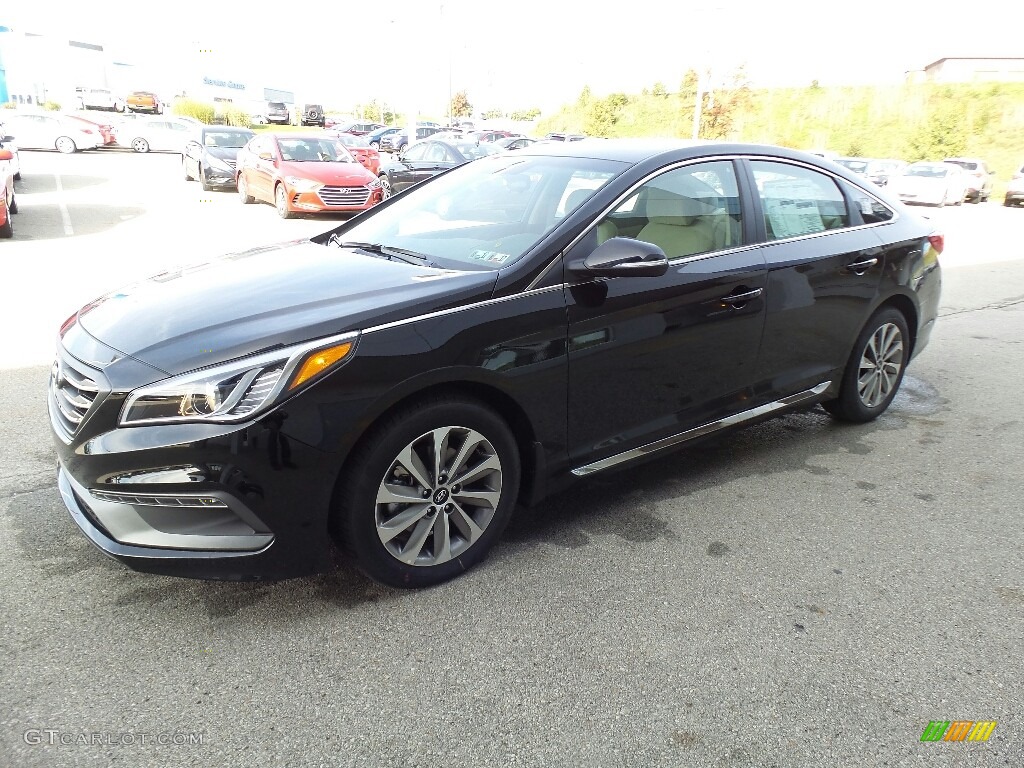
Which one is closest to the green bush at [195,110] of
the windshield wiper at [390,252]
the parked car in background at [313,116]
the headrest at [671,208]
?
the parked car in background at [313,116]

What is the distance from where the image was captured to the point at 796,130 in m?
44.5

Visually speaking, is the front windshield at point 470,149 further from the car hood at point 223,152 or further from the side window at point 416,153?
the car hood at point 223,152

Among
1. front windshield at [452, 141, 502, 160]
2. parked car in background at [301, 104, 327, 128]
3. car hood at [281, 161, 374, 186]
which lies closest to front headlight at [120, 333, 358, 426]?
car hood at [281, 161, 374, 186]

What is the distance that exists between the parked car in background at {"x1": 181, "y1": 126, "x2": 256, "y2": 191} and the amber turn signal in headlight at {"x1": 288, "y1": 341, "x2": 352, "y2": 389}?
649 inches

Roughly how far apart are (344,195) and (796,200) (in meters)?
11.3

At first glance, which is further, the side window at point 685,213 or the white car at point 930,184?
the white car at point 930,184

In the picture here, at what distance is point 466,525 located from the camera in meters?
3.01

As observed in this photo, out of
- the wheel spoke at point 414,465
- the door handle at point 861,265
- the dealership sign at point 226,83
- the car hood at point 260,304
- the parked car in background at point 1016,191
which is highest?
the dealership sign at point 226,83

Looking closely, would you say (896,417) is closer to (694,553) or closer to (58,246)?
(694,553)

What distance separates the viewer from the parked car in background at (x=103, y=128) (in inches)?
1111

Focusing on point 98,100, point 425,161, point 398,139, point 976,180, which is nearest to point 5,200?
point 425,161

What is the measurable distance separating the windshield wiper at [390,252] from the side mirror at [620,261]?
2.10 feet

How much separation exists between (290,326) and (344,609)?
1005 mm

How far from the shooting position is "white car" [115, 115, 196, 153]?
1181 inches
